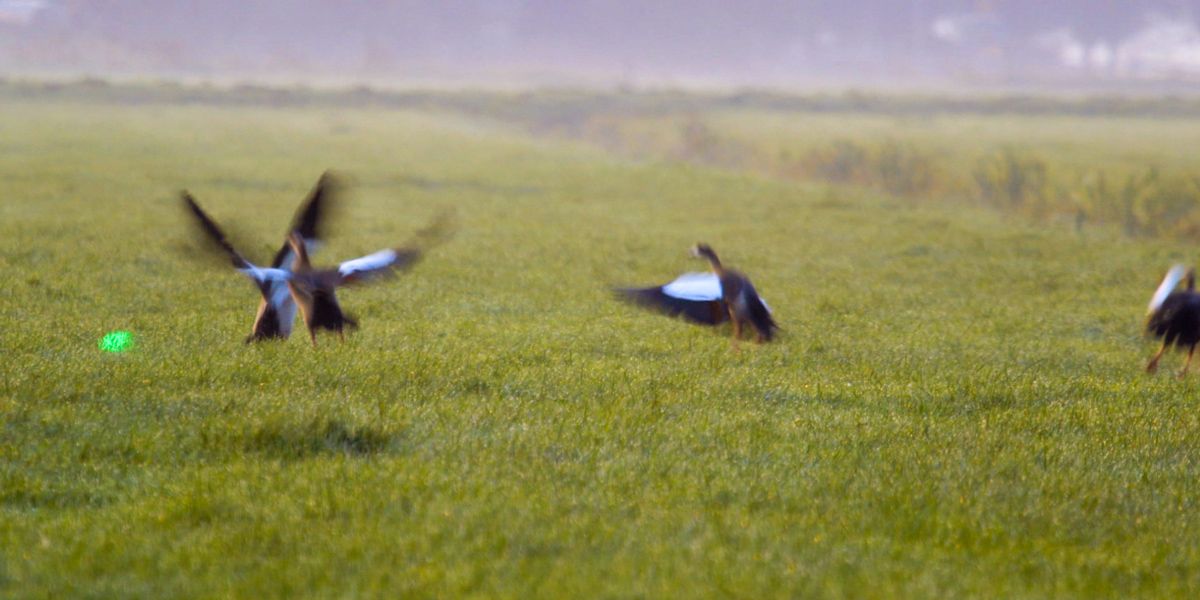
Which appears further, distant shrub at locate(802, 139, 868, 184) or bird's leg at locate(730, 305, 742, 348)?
distant shrub at locate(802, 139, 868, 184)

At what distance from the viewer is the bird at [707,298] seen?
44.8ft

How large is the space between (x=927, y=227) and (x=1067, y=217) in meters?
7.72

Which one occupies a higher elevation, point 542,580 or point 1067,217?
point 542,580

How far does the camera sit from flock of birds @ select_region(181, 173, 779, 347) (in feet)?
40.3

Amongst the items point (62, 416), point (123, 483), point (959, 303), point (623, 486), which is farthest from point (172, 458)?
point (959, 303)

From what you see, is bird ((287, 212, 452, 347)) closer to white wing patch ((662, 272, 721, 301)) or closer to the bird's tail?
white wing patch ((662, 272, 721, 301))

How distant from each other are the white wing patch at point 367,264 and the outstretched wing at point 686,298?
7.81ft

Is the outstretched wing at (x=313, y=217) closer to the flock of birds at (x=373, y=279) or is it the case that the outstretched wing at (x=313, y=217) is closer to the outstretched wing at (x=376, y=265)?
the flock of birds at (x=373, y=279)

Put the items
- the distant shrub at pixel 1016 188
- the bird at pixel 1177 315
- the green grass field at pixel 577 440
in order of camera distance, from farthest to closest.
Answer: the distant shrub at pixel 1016 188 → the bird at pixel 1177 315 → the green grass field at pixel 577 440

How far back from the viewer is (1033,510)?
8.55 metres

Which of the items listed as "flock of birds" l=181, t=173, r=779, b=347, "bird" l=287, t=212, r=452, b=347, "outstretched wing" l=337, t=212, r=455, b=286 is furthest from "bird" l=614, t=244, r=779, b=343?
"bird" l=287, t=212, r=452, b=347

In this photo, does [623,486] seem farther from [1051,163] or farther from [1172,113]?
[1172,113]

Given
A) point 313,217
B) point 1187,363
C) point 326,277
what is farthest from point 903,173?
point 326,277

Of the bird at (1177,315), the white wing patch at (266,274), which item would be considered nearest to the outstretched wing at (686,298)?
the white wing patch at (266,274)
